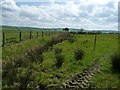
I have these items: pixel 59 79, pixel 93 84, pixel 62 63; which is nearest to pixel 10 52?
pixel 62 63

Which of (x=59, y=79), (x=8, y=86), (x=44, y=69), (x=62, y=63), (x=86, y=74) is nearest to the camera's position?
(x=8, y=86)

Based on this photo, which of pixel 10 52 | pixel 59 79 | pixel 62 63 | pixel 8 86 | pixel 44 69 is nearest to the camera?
pixel 8 86

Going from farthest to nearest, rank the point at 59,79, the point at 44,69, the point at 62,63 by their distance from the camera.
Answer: the point at 62,63 < the point at 44,69 < the point at 59,79

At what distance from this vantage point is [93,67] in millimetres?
20078

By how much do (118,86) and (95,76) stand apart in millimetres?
2451

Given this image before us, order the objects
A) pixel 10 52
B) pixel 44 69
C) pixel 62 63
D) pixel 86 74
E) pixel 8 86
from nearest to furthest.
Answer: pixel 8 86 < pixel 86 74 < pixel 44 69 < pixel 62 63 < pixel 10 52

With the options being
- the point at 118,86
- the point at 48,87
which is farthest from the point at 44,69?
the point at 118,86

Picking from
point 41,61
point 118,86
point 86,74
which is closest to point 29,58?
point 41,61

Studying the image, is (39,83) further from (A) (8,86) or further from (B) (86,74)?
(B) (86,74)

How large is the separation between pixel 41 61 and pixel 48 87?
7014mm

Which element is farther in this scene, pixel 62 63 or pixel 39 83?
pixel 62 63

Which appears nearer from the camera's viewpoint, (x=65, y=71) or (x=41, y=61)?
(x=65, y=71)

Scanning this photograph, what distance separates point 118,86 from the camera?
14.8m

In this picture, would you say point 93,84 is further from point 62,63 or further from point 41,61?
point 41,61
